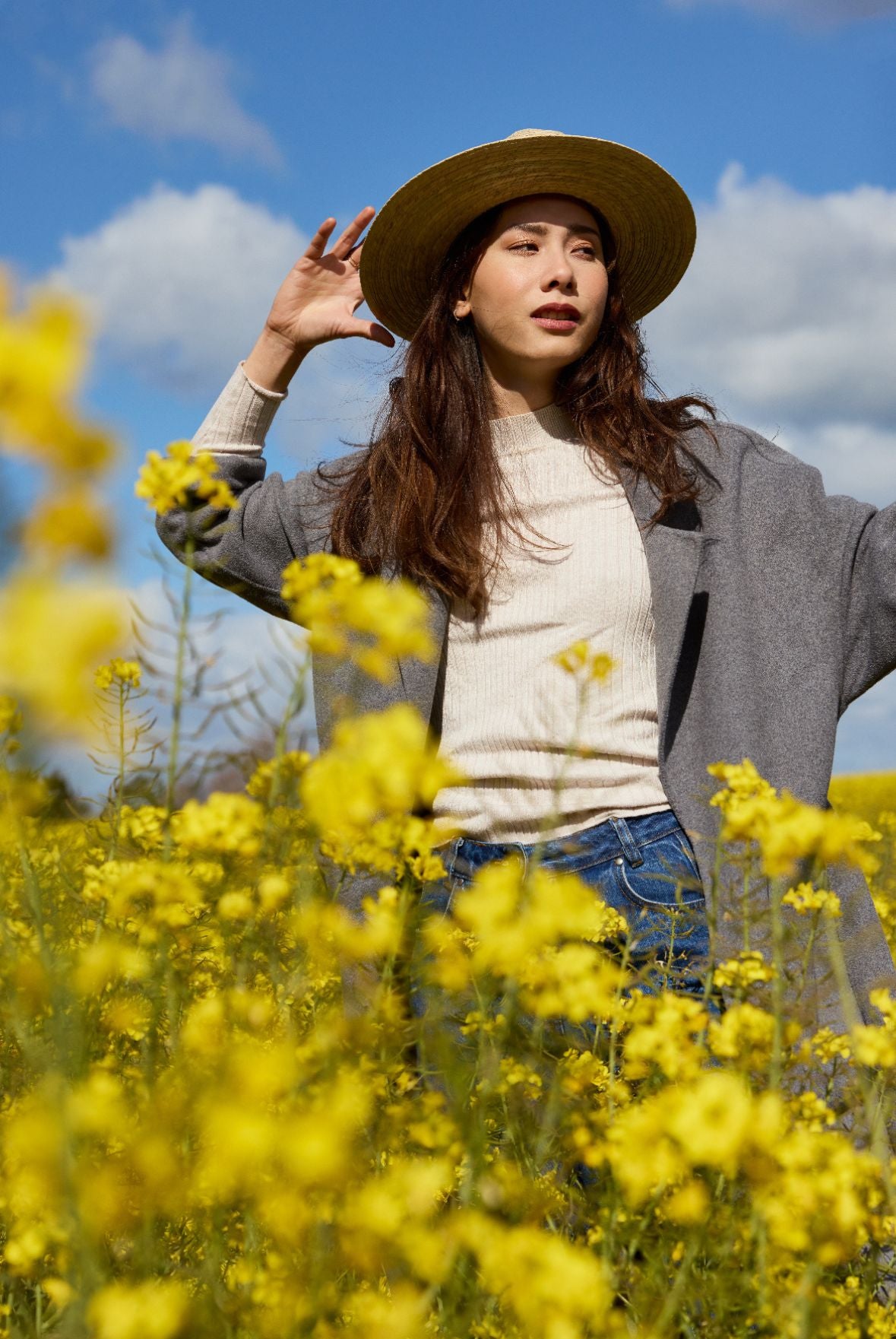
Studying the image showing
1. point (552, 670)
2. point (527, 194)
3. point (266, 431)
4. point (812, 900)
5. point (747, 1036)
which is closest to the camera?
point (747, 1036)

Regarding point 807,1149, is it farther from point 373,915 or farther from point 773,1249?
point 373,915

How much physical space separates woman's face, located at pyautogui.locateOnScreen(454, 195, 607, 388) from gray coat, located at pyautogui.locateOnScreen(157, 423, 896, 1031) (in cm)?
34

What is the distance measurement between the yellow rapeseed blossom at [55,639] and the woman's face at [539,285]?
211 centimetres

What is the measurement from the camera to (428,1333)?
3.95ft

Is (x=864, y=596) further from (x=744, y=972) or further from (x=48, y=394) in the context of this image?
(x=48, y=394)

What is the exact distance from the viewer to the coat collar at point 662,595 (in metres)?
2.55

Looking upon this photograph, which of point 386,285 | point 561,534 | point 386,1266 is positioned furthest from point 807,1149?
point 386,285

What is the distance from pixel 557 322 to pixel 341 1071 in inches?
75.2

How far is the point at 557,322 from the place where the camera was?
2643 millimetres

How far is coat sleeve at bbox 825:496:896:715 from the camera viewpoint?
2.53 m

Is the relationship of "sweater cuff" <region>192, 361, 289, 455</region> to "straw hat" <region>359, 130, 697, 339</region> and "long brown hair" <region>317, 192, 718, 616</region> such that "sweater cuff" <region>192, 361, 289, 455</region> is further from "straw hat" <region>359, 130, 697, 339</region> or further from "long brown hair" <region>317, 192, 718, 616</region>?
"straw hat" <region>359, 130, 697, 339</region>

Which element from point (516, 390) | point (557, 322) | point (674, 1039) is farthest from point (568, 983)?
point (516, 390)

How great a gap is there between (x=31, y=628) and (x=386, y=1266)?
740 mm

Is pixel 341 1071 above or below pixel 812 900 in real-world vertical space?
below
